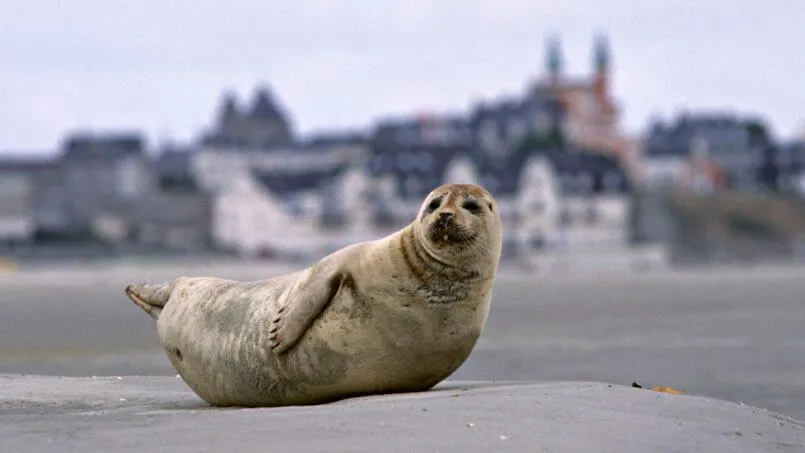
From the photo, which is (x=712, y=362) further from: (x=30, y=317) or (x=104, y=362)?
(x=30, y=317)

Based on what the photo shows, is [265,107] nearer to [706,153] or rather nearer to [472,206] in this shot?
[706,153]

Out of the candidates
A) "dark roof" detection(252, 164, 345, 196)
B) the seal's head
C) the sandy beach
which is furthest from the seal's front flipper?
"dark roof" detection(252, 164, 345, 196)

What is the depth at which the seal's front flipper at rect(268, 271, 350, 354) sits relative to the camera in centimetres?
976

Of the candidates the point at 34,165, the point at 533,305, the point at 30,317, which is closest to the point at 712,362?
the point at 30,317

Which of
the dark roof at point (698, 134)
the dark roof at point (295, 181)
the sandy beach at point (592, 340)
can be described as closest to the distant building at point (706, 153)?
the dark roof at point (698, 134)

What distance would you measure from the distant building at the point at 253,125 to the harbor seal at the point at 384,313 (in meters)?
149

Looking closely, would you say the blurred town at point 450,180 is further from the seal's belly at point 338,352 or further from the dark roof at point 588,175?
the seal's belly at point 338,352

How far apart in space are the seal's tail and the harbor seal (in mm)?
1256

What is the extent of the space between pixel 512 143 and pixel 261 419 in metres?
134

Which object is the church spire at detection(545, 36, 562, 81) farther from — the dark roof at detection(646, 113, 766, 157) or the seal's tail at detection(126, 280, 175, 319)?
the seal's tail at detection(126, 280, 175, 319)

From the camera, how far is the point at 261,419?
28.6 feet

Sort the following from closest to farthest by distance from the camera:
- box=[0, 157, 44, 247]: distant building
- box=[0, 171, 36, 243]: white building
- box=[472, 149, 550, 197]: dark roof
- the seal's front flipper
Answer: the seal's front flipper
box=[472, 149, 550, 197]: dark roof
box=[0, 171, 36, 243]: white building
box=[0, 157, 44, 247]: distant building

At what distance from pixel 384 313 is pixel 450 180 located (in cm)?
10672

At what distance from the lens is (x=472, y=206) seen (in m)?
9.66
